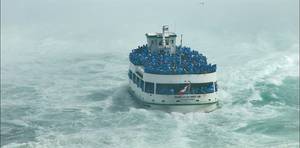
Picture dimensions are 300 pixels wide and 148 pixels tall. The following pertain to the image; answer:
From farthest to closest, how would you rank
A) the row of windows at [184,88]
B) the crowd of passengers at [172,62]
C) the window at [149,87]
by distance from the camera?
the window at [149,87]
the crowd of passengers at [172,62]
the row of windows at [184,88]

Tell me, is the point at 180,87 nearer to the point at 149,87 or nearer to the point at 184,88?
the point at 184,88

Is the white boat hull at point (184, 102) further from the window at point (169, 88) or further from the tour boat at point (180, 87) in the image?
the window at point (169, 88)

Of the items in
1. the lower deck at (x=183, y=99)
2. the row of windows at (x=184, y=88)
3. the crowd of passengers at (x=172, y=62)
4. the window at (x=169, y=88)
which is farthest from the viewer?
the crowd of passengers at (x=172, y=62)

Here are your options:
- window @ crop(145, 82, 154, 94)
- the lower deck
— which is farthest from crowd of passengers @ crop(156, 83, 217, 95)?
window @ crop(145, 82, 154, 94)

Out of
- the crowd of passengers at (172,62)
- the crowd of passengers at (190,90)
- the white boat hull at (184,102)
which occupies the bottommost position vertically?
the white boat hull at (184,102)

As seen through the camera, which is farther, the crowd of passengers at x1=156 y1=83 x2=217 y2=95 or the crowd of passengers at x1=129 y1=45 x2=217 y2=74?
the crowd of passengers at x1=129 y1=45 x2=217 y2=74

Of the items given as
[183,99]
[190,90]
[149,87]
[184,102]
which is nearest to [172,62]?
[149,87]

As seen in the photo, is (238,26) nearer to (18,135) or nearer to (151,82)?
(151,82)

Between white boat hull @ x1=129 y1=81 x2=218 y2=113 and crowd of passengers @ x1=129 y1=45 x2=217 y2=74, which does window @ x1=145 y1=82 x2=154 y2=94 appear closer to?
white boat hull @ x1=129 y1=81 x2=218 y2=113

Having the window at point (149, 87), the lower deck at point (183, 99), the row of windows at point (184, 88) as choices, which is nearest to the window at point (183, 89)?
the row of windows at point (184, 88)
